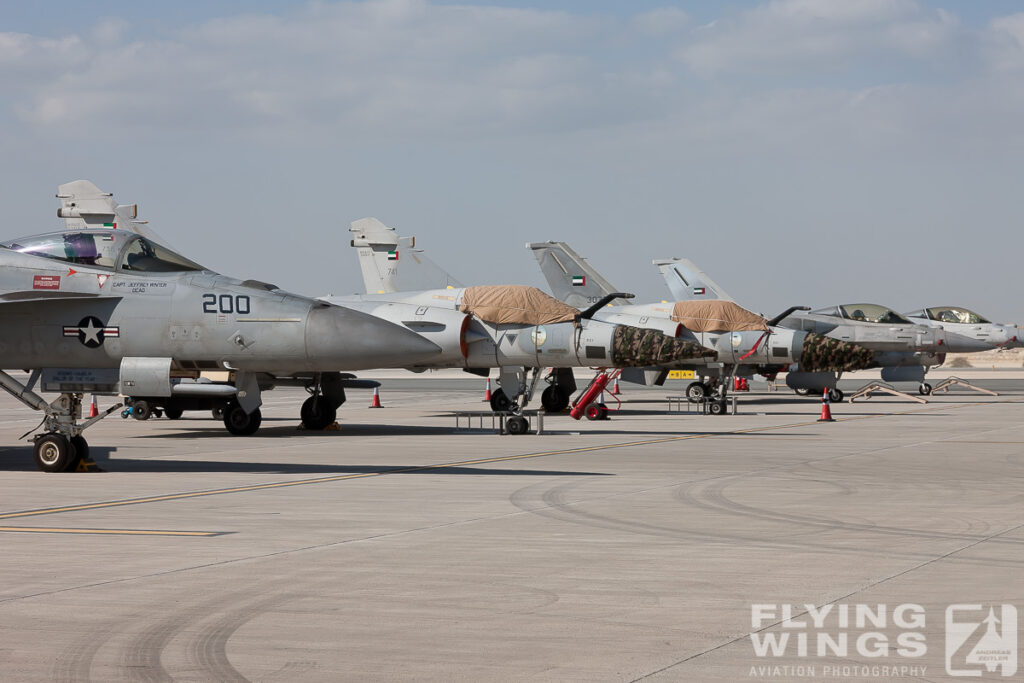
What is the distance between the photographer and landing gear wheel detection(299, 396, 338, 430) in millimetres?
22672

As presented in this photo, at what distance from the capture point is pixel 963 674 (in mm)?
4738

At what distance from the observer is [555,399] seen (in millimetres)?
28766

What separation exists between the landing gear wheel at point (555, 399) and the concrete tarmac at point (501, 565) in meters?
13.0

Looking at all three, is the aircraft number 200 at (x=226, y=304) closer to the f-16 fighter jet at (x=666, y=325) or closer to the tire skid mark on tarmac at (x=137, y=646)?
the tire skid mark on tarmac at (x=137, y=646)

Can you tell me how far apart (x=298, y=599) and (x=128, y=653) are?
123cm

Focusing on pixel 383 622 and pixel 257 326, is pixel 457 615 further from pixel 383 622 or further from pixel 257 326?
pixel 257 326

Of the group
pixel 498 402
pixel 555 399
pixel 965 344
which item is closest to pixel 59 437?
pixel 498 402

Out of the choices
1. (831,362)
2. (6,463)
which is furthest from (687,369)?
(6,463)

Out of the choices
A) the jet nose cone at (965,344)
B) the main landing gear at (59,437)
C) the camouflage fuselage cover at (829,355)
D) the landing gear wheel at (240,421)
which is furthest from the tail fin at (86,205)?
the jet nose cone at (965,344)

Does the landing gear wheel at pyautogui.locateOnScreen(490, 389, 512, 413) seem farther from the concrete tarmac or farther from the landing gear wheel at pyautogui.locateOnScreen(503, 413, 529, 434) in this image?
the concrete tarmac

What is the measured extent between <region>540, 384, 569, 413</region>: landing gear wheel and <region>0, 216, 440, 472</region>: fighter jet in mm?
15035

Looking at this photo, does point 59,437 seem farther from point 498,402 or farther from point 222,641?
point 498,402

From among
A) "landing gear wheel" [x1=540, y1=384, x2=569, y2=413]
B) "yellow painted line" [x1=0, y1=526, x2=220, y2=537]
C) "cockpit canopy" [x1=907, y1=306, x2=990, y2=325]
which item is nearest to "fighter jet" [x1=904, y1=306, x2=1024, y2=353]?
"cockpit canopy" [x1=907, y1=306, x2=990, y2=325]

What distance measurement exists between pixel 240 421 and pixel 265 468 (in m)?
7.34
